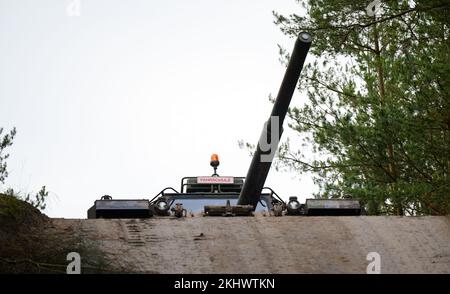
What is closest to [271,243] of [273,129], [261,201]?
[273,129]

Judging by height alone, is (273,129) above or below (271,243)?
above

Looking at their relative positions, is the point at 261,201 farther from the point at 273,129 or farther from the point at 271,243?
the point at 271,243

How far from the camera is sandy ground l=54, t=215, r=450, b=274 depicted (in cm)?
596

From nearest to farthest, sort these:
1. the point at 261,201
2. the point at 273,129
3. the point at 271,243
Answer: the point at 271,243
the point at 273,129
the point at 261,201

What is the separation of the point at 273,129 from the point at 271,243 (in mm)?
2865

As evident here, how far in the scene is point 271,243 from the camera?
654 cm

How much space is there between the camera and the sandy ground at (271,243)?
5.96 m

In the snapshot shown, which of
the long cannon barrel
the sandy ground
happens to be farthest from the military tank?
the sandy ground

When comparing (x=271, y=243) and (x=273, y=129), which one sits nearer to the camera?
(x=271, y=243)

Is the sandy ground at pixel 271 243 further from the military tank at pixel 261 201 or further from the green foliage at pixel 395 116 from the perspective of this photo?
the green foliage at pixel 395 116

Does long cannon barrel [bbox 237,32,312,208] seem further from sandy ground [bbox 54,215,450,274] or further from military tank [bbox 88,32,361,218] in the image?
sandy ground [bbox 54,215,450,274]

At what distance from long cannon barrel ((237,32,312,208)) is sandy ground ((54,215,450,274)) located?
1.97 m

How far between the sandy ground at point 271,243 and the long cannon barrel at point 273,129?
197 cm

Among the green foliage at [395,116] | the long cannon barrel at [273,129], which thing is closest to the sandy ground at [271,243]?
the long cannon barrel at [273,129]
